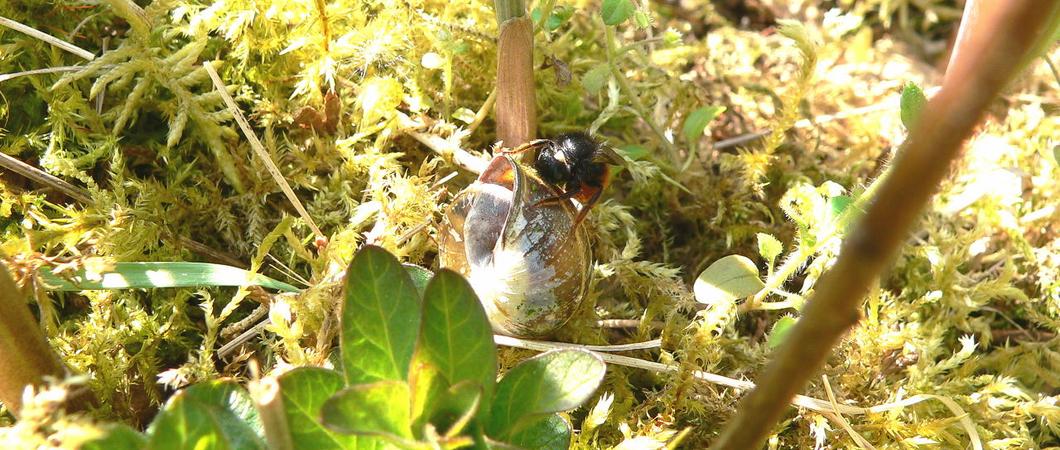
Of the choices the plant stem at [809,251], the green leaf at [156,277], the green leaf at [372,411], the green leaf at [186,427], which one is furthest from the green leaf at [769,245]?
the green leaf at [186,427]

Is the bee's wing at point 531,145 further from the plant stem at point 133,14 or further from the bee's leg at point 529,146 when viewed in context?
the plant stem at point 133,14

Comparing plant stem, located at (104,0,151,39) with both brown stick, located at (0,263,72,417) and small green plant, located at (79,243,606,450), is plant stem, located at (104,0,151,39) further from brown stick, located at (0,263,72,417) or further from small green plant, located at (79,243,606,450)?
small green plant, located at (79,243,606,450)

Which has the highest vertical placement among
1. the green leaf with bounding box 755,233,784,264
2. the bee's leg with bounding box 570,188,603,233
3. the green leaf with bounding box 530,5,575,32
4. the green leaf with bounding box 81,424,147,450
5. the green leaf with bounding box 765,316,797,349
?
the green leaf with bounding box 530,5,575,32

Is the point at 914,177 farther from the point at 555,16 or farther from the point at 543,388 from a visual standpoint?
the point at 555,16

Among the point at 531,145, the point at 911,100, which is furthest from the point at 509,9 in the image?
the point at 911,100

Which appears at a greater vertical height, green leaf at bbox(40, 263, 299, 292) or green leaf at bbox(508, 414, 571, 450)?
green leaf at bbox(40, 263, 299, 292)

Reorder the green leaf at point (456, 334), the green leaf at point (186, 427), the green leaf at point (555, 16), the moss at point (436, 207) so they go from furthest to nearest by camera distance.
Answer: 1. the green leaf at point (555, 16)
2. the moss at point (436, 207)
3. the green leaf at point (456, 334)
4. the green leaf at point (186, 427)

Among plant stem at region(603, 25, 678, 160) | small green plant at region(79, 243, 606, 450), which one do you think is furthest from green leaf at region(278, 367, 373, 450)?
plant stem at region(603, 25, 678, 160)
